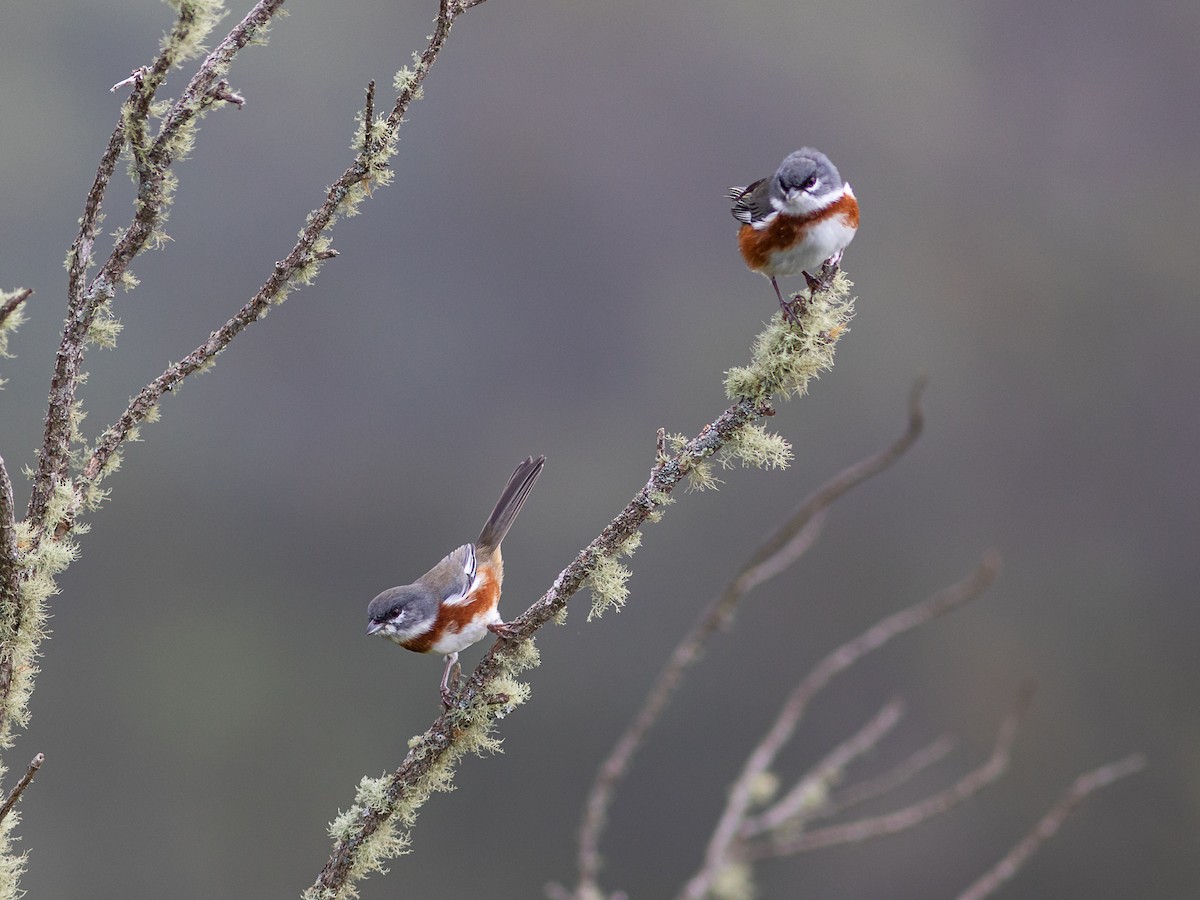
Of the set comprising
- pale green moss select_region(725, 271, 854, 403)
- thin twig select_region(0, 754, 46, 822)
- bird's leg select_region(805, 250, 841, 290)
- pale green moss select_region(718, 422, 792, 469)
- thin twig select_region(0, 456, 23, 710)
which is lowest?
thin twig select_region(0, 754, 46, 822)

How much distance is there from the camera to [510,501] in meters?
2.43

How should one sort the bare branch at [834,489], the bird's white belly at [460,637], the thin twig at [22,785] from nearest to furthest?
the thin twig at [22,785], the bare branch at [834,489], the bird's white belly at [460,637]

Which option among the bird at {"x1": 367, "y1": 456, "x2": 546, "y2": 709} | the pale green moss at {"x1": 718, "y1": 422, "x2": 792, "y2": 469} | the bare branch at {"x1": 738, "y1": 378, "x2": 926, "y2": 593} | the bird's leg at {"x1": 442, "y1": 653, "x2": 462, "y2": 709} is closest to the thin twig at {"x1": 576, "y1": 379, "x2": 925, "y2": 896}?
the bare branch at {"x1": 738, "y1": 378, "x2": 926, "y2": 593}

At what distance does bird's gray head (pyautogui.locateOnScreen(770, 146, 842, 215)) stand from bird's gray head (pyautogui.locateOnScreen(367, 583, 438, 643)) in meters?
1.12

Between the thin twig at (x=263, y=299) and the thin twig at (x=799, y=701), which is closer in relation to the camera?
the thin twig at (x=263, y=299)

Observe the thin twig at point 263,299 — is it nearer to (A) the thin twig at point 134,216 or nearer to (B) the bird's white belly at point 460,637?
(A) the thin twig at point 134,216

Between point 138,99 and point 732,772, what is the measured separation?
4041 millimetres

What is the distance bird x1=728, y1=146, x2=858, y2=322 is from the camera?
1890 millimetres

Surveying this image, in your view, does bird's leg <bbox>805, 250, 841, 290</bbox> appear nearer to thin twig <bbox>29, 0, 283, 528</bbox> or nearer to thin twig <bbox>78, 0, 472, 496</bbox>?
thin twig <bbox>78, 0, 472, 496</bbox>

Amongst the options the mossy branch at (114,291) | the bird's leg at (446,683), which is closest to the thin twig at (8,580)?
the mossy branch at (114,291)

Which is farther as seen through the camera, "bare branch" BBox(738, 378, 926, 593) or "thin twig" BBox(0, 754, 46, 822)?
"bare branch" BBox(738, 378, 926, 593)

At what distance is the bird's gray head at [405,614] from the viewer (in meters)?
2.33

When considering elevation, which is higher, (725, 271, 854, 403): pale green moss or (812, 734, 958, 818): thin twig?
(725, 271, 854, 403): pale green moss

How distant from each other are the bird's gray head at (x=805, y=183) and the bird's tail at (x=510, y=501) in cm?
68
